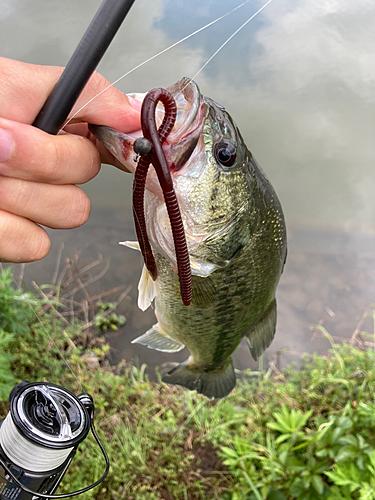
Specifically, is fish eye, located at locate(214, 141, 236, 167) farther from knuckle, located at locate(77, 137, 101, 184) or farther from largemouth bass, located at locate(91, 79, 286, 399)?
knuckle, located at locate(77, 137, 101, 184)

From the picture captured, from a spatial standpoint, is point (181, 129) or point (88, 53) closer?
point (88, 53)

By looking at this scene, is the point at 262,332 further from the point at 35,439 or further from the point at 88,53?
the point at 88,53

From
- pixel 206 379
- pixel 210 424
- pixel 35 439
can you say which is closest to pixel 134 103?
pixel 35 439

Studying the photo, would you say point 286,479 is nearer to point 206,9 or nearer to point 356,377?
point 356,377

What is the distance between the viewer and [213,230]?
1.19 meters

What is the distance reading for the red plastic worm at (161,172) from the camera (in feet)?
2.66

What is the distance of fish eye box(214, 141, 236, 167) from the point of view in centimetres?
111

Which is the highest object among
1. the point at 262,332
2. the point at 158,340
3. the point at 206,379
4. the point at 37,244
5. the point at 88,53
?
the point at 88,53

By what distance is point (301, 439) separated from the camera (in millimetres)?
2752

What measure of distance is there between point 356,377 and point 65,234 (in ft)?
12.0

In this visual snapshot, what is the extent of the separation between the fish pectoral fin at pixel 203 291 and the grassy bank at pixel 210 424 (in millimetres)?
1475

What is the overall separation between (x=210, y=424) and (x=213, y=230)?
2.65 m

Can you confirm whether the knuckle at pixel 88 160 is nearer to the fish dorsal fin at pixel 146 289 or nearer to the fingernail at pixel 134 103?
the fingernail at pixel 134 103

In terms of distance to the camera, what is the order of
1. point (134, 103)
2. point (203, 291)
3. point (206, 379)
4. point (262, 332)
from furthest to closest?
1. point (206, 379)
2. point (262, 332)
3. point (203, 291)
4. point (134, 103)
